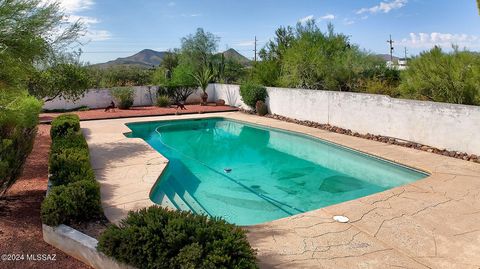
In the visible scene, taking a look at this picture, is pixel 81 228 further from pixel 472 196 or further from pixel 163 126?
pixel 163 126

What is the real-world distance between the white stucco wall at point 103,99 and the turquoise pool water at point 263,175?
8.48 m

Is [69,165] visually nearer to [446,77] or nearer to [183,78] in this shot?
[446,77]

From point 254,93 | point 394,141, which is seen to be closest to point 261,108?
point 254,93

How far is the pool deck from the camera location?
4293mm

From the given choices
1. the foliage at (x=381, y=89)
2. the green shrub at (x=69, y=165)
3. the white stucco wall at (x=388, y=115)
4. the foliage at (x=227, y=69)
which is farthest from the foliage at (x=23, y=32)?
the foliage at (x=227, y=69)

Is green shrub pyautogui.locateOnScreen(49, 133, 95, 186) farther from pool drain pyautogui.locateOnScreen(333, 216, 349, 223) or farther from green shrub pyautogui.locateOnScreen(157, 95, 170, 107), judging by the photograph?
green shrub pyautogui.locateOnScreen(157, 95, 170, 107)

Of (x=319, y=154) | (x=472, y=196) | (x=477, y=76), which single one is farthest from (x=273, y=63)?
(x=472, y=196)

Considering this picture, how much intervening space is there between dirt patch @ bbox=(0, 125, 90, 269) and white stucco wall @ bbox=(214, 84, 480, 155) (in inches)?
373

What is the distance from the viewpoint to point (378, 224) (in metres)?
5.30

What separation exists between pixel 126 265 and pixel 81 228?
1.55 metres

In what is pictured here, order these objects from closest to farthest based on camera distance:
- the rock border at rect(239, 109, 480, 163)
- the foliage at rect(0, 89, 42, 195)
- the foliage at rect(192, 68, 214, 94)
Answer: the foliage at rect(0, 89, 42, 195), the rock border at rect(239, 109, 480, 163), the foliage at rect(192, 68, 214, 94)

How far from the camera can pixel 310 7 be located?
60.3 feet

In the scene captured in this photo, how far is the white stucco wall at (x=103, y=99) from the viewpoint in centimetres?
2036

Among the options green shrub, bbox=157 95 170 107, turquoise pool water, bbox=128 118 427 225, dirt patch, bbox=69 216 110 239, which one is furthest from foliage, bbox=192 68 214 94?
dirt patch, bbox=69 216 110 239
